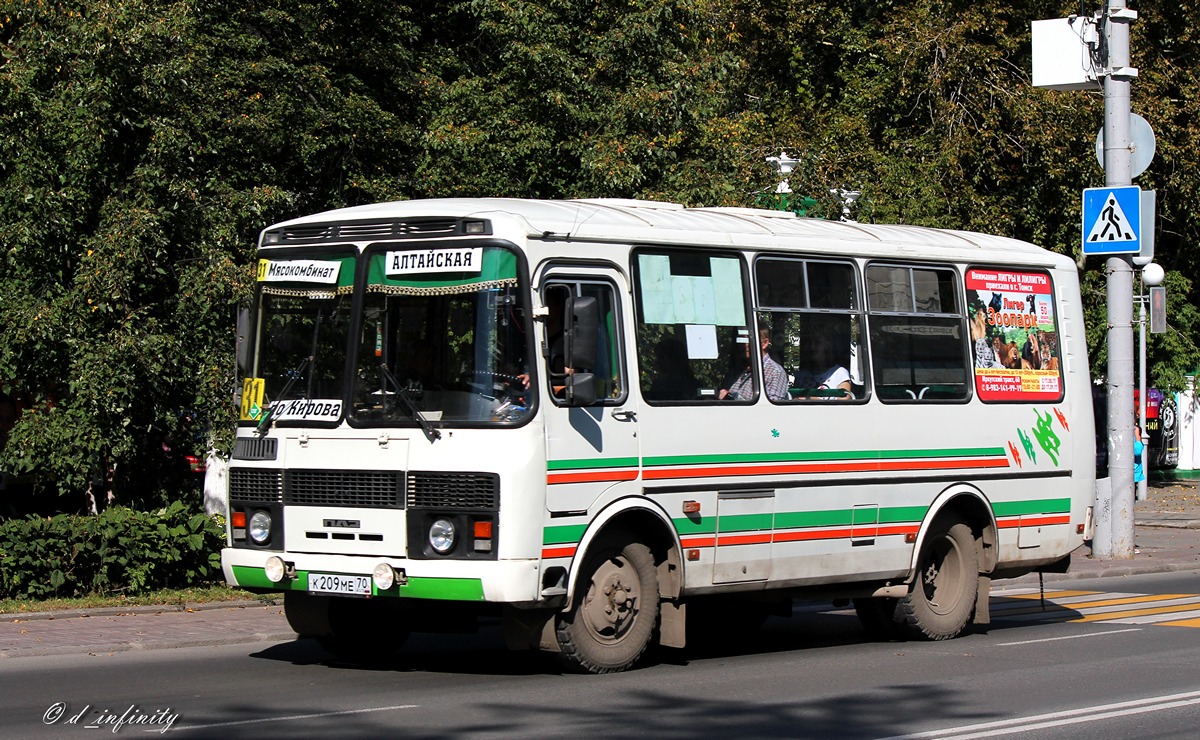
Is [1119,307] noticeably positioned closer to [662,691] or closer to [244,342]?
[662,691]

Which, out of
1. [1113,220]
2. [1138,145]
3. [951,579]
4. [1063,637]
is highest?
[1138,145]

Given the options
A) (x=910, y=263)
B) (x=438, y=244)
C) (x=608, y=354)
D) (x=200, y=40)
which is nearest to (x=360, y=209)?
(x=438, y=244)

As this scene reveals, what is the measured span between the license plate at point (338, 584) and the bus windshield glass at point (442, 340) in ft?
3.28

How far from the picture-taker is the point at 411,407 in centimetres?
1045

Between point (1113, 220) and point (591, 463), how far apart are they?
37.6ft

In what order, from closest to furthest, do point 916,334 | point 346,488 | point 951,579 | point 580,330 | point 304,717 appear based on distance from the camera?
point 304,717
point 580,330
point 346,488
point 916,334
point 951,579

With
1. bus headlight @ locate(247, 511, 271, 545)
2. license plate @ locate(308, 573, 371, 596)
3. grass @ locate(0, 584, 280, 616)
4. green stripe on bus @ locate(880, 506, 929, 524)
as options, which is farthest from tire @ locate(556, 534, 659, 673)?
grass @ locate(0, 584, 280, 616)

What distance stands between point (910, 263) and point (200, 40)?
8254 mm

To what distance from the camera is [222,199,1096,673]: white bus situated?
10.3m

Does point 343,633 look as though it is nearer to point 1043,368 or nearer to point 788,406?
point 788,406

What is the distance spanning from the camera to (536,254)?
10461mm

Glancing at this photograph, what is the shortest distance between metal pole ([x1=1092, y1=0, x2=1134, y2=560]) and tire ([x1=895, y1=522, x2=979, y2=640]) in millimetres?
7283

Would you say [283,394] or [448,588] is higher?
[283,394]

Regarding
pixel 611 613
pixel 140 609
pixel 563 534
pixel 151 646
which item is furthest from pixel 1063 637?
pixel 140 609
